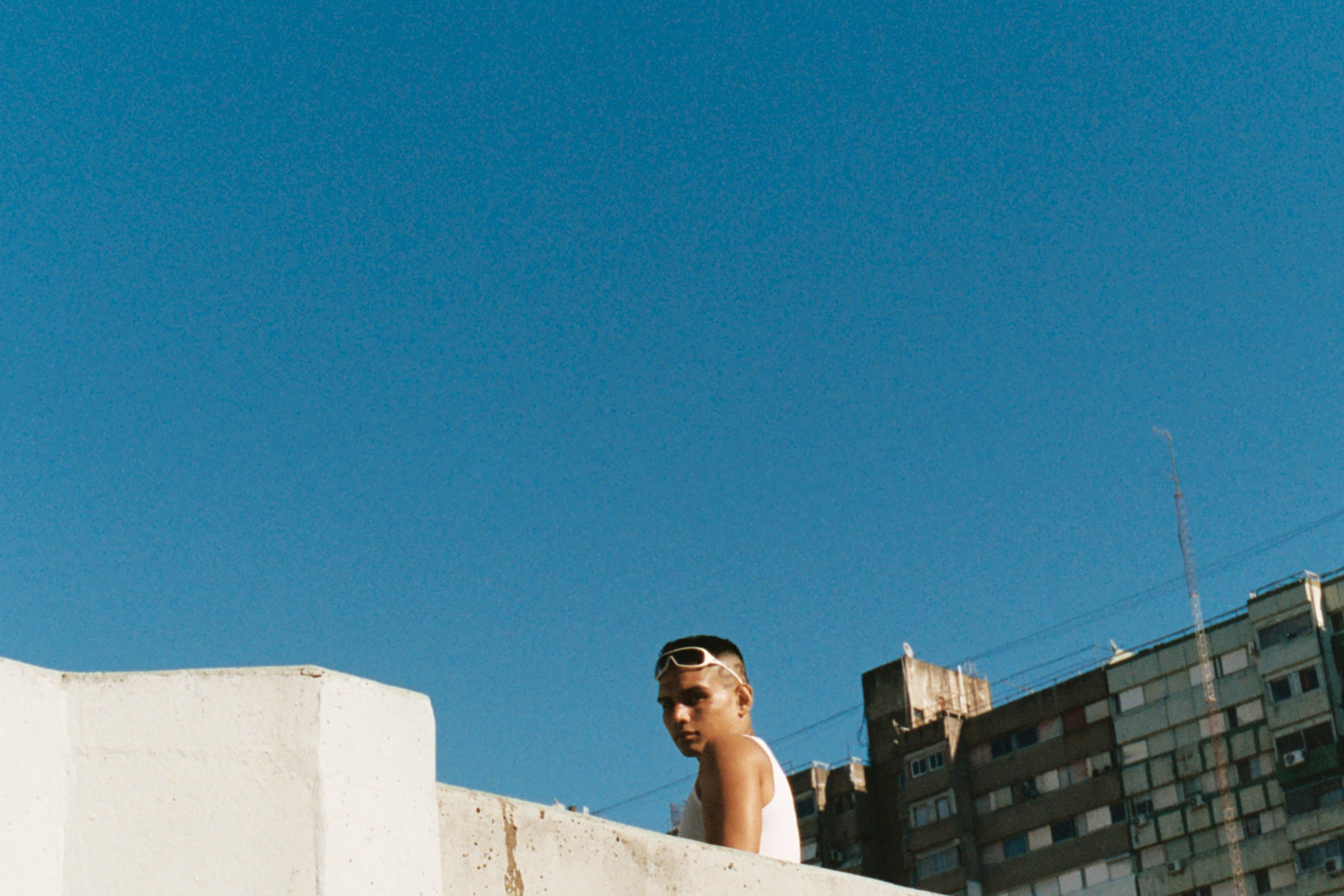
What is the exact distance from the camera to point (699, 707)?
6094 mm

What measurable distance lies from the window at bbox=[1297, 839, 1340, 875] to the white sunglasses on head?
2505 inches

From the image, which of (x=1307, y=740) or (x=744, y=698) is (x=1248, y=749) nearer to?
(x=1307, y=740)

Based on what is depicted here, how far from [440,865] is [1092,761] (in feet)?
238

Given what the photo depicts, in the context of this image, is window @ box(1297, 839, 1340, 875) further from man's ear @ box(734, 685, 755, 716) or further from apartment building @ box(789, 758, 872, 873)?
man's ear @ box(734, 685, 755, 716)

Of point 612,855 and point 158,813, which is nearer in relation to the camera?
point 158,813

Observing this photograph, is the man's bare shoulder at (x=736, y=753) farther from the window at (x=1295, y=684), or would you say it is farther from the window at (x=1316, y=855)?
the window at (x=1295, y=684)

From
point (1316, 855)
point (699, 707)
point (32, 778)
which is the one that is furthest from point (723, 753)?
point (1316, 855)

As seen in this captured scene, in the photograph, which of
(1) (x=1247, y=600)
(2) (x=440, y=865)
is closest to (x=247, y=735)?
(2) (x=440, y=865)

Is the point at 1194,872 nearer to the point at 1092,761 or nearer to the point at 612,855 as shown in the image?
the point at 1092,761

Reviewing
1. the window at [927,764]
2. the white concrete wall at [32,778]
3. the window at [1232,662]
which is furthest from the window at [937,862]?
the white concrete wall at [32,778]

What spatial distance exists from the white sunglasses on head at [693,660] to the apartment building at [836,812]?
76092 millimetres

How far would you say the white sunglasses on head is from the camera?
6.16 m

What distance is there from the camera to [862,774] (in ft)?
268

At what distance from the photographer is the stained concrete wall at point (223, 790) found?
3.73 m
